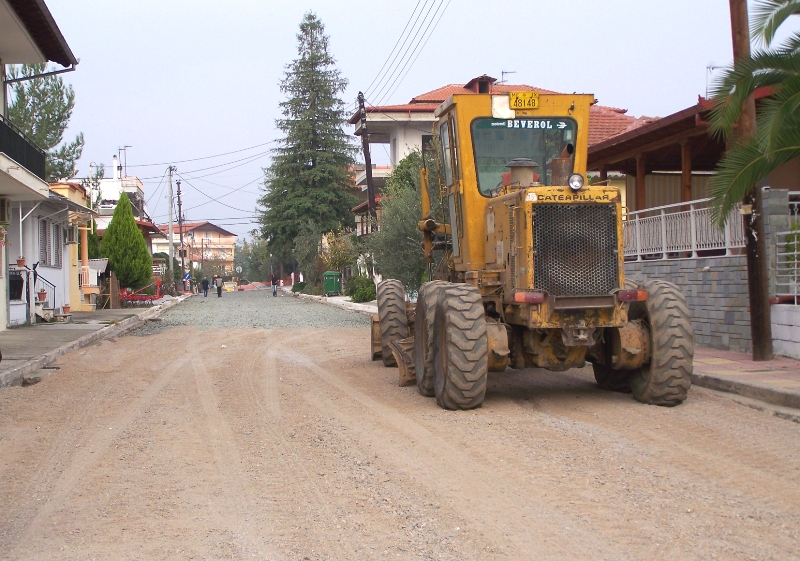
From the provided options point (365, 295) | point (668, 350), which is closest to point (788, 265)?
point (668, 350)

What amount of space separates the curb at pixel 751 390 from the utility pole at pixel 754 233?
152 cm

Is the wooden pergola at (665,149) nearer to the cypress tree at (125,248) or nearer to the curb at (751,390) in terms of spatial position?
the curb at (751,390)

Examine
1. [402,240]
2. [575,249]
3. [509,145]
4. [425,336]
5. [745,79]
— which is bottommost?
[425,336]

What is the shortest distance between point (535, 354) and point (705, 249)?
6336mm

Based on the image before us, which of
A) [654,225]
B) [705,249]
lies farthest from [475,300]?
[654,225]

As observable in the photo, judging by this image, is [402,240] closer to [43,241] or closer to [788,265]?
[43,241]

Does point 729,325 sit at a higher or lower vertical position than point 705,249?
lower

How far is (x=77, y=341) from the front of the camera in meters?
18.0

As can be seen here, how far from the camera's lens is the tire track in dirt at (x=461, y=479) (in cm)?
489

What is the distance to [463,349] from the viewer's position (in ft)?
28.2

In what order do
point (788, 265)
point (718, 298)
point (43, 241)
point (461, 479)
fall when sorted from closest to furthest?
point (461, 479), point (788, 265), point (718, 298), point (43, 241)

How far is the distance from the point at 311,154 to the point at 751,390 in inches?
1975

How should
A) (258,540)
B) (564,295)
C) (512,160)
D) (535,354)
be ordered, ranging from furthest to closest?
(512,160), (535,354), (564,295), (258,540)

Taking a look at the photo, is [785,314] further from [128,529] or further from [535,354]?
[128,529]
